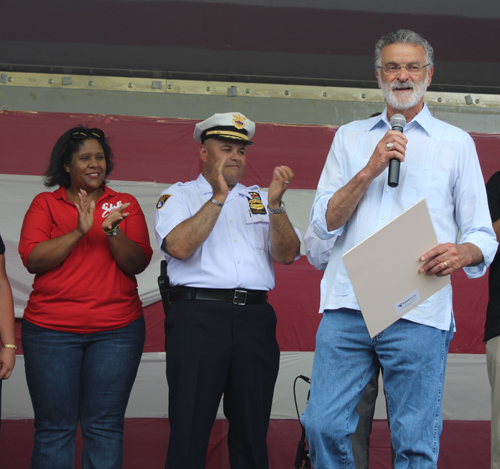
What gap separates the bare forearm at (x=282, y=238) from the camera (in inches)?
94.3

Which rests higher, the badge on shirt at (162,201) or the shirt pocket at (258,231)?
the badge on shirt at (162,201)

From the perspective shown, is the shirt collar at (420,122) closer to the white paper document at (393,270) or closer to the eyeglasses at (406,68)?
the eyeglasses at (406,68)

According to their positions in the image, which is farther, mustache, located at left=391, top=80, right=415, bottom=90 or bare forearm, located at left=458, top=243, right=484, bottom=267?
mustache, located at left=391, top=80, right=415, bottom=90

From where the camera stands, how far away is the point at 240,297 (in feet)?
7.70

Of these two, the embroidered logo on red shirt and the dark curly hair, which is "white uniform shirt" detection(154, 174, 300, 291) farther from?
the dark curly hair

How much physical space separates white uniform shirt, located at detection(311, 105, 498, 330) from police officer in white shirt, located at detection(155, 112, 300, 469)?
506mm

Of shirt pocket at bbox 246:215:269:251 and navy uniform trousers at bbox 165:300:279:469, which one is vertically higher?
shirt pocket at bbox 246:215:269:251

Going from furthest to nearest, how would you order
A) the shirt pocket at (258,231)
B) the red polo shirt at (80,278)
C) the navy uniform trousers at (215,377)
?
1. the shirt pocket at (258,231)
2. the red polo shirt at (80,278)
3. the navy uniform trousers at (215,377)

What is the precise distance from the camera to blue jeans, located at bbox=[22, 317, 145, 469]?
230cm

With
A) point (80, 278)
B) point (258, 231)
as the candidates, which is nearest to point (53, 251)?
point (80, 278)

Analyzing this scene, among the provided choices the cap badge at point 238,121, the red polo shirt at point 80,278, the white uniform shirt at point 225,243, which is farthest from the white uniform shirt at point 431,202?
the red polo shirt at point 80,278

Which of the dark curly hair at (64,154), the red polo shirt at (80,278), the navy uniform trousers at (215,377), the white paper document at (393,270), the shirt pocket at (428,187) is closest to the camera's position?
the white paper document at (393,270)

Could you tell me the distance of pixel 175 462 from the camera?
2223 mm

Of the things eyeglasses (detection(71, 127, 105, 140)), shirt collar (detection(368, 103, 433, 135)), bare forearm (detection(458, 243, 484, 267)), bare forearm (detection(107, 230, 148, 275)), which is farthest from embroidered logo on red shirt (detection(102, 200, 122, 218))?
bare forearm (detection(458, 243, 484, 267))
